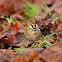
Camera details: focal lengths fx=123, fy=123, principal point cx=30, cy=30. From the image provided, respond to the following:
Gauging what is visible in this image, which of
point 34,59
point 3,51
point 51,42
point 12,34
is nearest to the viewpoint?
point 34,59

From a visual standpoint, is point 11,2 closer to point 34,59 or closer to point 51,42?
point 51,42

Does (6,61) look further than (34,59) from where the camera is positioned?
Yes

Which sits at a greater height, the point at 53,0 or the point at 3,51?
the point at 53,0

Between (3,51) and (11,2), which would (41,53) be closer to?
(3,51)

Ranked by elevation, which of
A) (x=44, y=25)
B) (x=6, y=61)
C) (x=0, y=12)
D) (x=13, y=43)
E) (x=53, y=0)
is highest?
(x=53, y=0)

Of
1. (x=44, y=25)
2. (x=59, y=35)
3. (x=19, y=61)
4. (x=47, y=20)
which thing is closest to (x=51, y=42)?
(x=59, y=35)

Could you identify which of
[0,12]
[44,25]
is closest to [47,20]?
[44,25]

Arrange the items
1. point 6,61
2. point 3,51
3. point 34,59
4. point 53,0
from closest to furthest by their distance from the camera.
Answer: point 34,59 < point 6,61 < point 3,51 < point 53,0

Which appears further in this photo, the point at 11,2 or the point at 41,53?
the point at 11,2

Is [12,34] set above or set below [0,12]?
below
